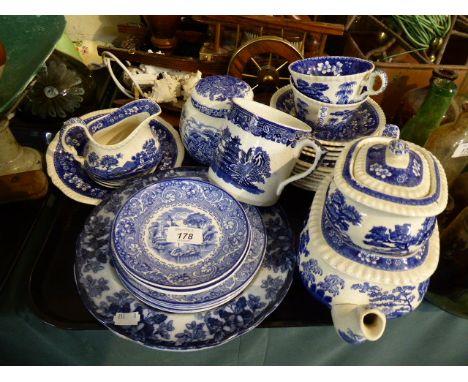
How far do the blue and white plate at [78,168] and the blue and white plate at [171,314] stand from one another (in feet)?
0.26

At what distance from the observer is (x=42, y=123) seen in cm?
94

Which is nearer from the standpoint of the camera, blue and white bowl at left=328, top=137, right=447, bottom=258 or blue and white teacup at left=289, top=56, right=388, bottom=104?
blue and white bowl at left=328, top=137, right=447, bottom=258

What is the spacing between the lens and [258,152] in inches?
24.5

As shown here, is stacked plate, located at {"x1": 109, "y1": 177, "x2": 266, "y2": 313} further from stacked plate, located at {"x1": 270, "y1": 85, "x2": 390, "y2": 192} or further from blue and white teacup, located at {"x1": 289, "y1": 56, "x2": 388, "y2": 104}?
blue and white teacup, located at {"x1": 289, "y1": 56, "x2": 388, "y2": 104}

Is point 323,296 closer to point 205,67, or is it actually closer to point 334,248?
point 334,248

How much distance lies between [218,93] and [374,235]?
389 mm

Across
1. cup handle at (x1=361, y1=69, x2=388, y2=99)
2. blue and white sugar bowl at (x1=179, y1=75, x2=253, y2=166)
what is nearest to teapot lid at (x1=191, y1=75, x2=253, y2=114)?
blue and white sugar bowl at (x1=179, y1=75, x2=253, y2=166)

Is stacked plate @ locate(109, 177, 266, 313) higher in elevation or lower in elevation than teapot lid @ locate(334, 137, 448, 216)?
lower

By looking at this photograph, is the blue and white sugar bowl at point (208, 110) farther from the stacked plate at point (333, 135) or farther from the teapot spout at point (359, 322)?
the teapot spout at point (359, 322)

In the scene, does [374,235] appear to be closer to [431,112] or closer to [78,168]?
[431,112]

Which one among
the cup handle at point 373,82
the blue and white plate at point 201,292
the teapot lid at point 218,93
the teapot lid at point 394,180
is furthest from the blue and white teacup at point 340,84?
the blue and white plate at point 201,292

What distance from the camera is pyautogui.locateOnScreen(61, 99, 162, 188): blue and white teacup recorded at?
2.34ft
